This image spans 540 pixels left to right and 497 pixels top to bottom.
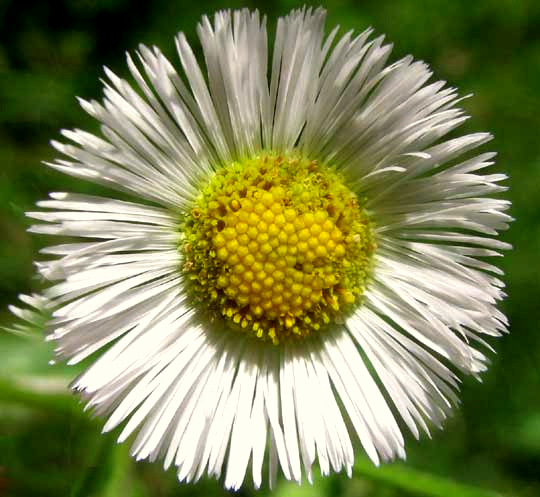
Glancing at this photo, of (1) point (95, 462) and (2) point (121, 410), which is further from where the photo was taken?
(1) point (95, 462)

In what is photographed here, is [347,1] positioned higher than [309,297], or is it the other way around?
[347,1]

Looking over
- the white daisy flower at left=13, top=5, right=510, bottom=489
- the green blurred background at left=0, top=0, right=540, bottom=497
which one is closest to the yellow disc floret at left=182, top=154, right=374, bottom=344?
the white daisy flower at left=13, top=5, right=510, bottom=489

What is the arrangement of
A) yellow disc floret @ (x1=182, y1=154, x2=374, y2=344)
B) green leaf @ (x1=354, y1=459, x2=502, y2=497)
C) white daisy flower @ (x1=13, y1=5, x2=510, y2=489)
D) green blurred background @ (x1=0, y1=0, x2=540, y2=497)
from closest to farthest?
white daisy flower @ (x1=13, y1=5, x2=510, y2=489)
yellow disc floret @ (x1=182, y1=154, x2=374, y2=344)
green leaf @ (x1=354, y1=459, x2=502, y2=497)
green blurred background @ (x1=0, y1=0, x2=540, y2=497)

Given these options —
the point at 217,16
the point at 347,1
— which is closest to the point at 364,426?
the point at 217,16

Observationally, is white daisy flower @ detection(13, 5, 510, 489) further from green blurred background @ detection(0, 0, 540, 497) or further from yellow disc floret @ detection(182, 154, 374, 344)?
green blurred background @ detection(0, 0, 540, 497)

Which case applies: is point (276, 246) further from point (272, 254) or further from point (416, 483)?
point (416, 483)

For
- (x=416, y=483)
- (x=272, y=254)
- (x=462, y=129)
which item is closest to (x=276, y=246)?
(x=272, y=254)

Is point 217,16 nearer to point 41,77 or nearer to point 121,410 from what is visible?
point 121,410
